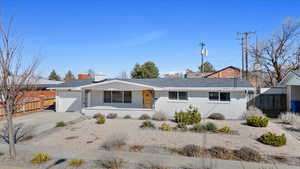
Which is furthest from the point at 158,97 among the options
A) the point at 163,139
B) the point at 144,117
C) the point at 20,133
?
the point at 20,133

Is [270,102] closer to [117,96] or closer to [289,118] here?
[289,118]

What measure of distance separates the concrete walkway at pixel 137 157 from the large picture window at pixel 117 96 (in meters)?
9.98

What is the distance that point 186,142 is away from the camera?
868 cm

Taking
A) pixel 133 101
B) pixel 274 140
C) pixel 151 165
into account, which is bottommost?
pixel 151 165

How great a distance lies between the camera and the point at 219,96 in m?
15.3

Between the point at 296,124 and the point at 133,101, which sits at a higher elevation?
the point at 133,101

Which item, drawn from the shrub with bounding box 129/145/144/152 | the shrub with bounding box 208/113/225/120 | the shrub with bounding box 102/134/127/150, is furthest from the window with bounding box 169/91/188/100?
the shrub with bounding box 129/145/144/152

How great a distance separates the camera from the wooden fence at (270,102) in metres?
18.3

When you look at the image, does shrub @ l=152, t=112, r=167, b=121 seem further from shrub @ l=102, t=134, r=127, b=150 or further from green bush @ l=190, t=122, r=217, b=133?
shrub @ l=102, t=134, r=127, b=150

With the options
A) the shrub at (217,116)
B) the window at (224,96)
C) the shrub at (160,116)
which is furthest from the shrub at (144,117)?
the window at (224,96)

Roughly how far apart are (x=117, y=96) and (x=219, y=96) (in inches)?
391

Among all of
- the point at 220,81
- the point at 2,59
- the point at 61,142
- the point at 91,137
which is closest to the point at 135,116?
the point at 91,137

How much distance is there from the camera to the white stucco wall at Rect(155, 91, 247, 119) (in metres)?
14.8

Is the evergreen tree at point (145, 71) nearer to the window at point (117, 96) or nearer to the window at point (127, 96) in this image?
the window at point (117, 96)
